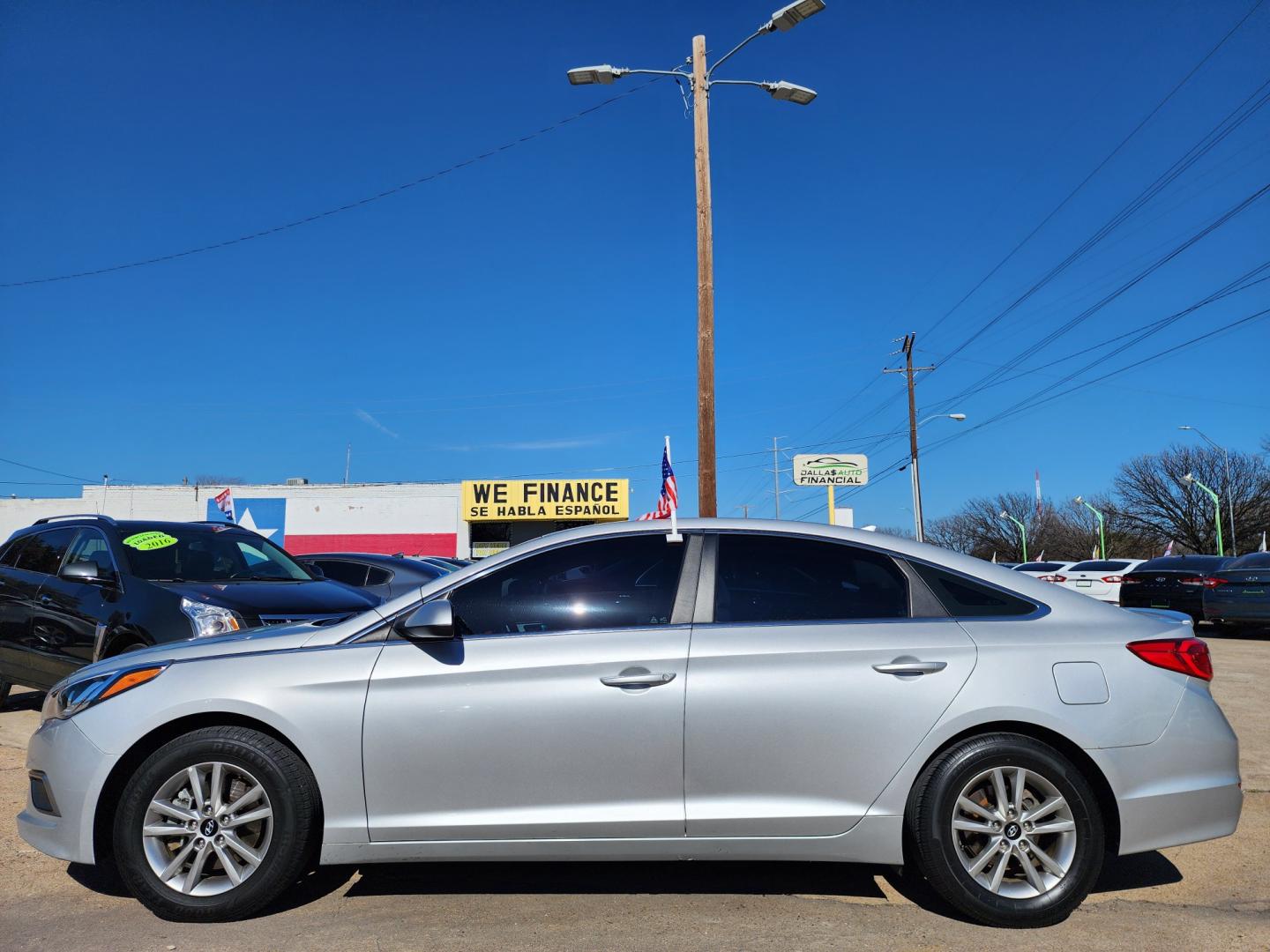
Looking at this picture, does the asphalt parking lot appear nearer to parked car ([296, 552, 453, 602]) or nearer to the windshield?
the windshield

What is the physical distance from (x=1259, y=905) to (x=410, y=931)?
11.4ft

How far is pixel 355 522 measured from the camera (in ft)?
145

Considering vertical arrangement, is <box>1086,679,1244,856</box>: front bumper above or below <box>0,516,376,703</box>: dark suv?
below

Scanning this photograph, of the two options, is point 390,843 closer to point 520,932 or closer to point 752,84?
point 520,932

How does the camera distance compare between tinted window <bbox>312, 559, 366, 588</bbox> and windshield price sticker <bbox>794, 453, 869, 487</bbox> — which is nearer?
tinted window <bbox>312, 559, 366, 588</bbox>

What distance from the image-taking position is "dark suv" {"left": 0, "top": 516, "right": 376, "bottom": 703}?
6152mm

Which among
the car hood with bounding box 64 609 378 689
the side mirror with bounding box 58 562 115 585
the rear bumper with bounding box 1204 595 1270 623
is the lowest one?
the rear bumper with bounding box 1204 595 1270 623

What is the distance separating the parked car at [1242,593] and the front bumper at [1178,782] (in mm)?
13179

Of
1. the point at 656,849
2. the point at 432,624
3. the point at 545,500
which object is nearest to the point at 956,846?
the point at 656,849

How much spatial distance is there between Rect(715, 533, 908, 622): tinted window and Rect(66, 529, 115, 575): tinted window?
520 centimetres

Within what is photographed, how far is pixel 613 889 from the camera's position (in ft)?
13.0

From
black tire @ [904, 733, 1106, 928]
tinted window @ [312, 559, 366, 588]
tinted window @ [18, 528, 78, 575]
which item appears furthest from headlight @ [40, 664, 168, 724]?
tinted window @ [312, 559, 366, 588]

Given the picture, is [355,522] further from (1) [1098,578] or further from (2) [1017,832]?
(2) [1017,832]

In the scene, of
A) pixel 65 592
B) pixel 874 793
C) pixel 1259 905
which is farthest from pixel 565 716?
pixel 65 592
